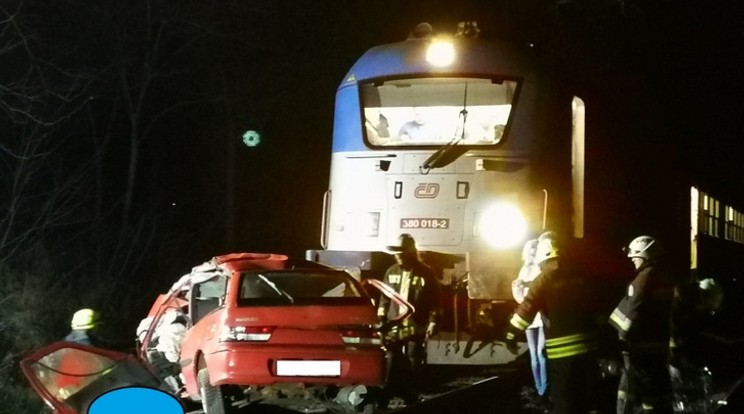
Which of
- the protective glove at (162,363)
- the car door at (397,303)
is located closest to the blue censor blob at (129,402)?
the car door at (397,303)

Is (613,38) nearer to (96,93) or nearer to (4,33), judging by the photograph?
(4,33)

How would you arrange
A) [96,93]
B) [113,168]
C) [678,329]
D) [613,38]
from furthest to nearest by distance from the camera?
[113,168] → [96,93] → [613,38] → [678,329]

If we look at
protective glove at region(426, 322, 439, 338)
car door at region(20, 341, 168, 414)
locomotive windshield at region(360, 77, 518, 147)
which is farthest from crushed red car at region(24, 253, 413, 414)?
car door at region(20, 341, 168, 414)

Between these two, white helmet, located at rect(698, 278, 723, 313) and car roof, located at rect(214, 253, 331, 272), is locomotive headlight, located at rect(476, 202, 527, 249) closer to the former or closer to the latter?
car roof, located at rect(214, 253, 331, 272)

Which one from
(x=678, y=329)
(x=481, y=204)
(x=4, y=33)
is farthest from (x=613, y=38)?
(x=4, y=33)

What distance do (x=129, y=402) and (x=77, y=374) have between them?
127 cm

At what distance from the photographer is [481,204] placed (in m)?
10.9

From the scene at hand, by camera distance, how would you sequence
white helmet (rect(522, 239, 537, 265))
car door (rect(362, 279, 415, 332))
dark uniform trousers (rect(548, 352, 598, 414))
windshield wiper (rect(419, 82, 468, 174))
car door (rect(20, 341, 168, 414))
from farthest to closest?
windshield wiper (rect(419, 82, 468, 174))
white helmet (rect(522, 239, 537, 265))
car door (rect(362, 279, 415, 332))
dark uniform trousers (rect(548, 352, 598, 414))
car door (rect(20, 341, 168, 414))

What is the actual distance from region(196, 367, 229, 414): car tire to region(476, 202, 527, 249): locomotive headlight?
11.3ft

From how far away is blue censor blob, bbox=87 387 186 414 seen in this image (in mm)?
3516

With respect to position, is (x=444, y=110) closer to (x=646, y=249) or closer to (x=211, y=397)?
(x=646, y=249)

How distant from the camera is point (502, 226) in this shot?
10828mm

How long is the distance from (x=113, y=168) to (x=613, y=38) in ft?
43.8

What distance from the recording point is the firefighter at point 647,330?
24.4 feet
